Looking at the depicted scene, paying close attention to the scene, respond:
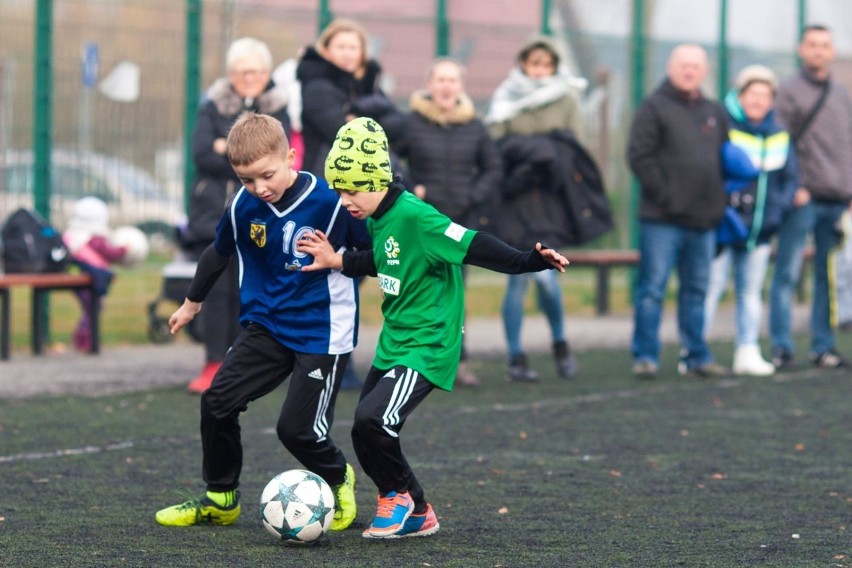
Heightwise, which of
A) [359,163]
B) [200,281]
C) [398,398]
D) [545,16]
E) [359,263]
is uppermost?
[545,16]

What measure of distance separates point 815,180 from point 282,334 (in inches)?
264

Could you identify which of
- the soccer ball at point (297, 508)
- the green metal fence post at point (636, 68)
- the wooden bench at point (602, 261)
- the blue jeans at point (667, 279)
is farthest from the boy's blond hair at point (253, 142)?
the green metal fence post at point (636, 68)

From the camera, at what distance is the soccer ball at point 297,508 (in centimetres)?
557

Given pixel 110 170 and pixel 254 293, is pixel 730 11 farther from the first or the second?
pixel 254 293

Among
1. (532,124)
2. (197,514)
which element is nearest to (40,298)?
(532,124)

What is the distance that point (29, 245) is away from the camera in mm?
11828

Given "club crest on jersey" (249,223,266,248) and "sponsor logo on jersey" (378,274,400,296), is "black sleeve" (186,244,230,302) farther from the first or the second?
"sponsor logo on jersey" (378,274,400,296)

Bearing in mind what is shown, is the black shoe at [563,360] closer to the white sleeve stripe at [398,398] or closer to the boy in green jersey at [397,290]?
the boy in green jersey at [397,290]

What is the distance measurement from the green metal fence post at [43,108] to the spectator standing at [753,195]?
5.08 meters

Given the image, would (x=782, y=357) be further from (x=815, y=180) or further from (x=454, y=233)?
(x=454, y=233)

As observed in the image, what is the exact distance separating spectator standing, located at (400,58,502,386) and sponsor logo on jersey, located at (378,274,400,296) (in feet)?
14.2

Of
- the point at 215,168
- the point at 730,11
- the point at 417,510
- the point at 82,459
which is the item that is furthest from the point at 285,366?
the point at 730,11

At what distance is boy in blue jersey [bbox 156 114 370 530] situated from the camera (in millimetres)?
5930

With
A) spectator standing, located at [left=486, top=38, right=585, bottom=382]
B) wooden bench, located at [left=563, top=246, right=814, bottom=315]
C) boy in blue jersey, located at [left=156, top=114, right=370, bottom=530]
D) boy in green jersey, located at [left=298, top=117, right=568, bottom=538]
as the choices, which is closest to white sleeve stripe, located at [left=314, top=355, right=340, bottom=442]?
boy in blue jersey, located at [left=156, top=114, right=370, bottom=530]
